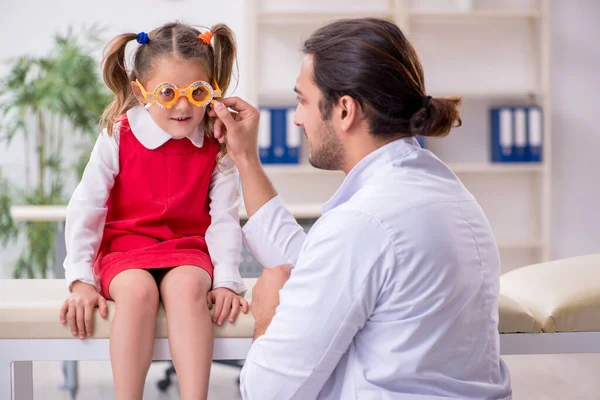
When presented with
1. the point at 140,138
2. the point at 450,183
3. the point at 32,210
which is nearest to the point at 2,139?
the point at 32,210

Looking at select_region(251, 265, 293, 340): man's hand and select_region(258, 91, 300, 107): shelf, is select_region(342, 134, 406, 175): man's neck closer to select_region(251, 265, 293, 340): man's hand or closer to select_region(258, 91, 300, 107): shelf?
select_region(251, 265, 293, 340): man's hand

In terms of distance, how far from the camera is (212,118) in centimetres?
176

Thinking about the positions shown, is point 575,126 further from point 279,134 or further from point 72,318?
point 72,318

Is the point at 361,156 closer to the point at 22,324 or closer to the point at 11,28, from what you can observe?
the point at 22,324

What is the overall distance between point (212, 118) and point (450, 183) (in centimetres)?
67

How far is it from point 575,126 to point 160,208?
387 centimetres

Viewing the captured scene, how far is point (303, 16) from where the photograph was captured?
462 cm

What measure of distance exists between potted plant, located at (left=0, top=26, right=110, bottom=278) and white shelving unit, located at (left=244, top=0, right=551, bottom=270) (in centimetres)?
98

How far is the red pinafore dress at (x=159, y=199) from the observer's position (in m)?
1.70

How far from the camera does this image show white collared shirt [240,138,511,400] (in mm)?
1164

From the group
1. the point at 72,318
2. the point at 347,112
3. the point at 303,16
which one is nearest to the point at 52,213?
the point at 72,318

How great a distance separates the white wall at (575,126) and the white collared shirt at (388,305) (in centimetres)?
393

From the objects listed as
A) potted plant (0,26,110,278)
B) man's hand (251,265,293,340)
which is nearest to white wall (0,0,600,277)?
potted plant (0,26,110,278)

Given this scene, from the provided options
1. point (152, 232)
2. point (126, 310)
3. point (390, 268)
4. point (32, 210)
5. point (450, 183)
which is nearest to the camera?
point (390, 268)
